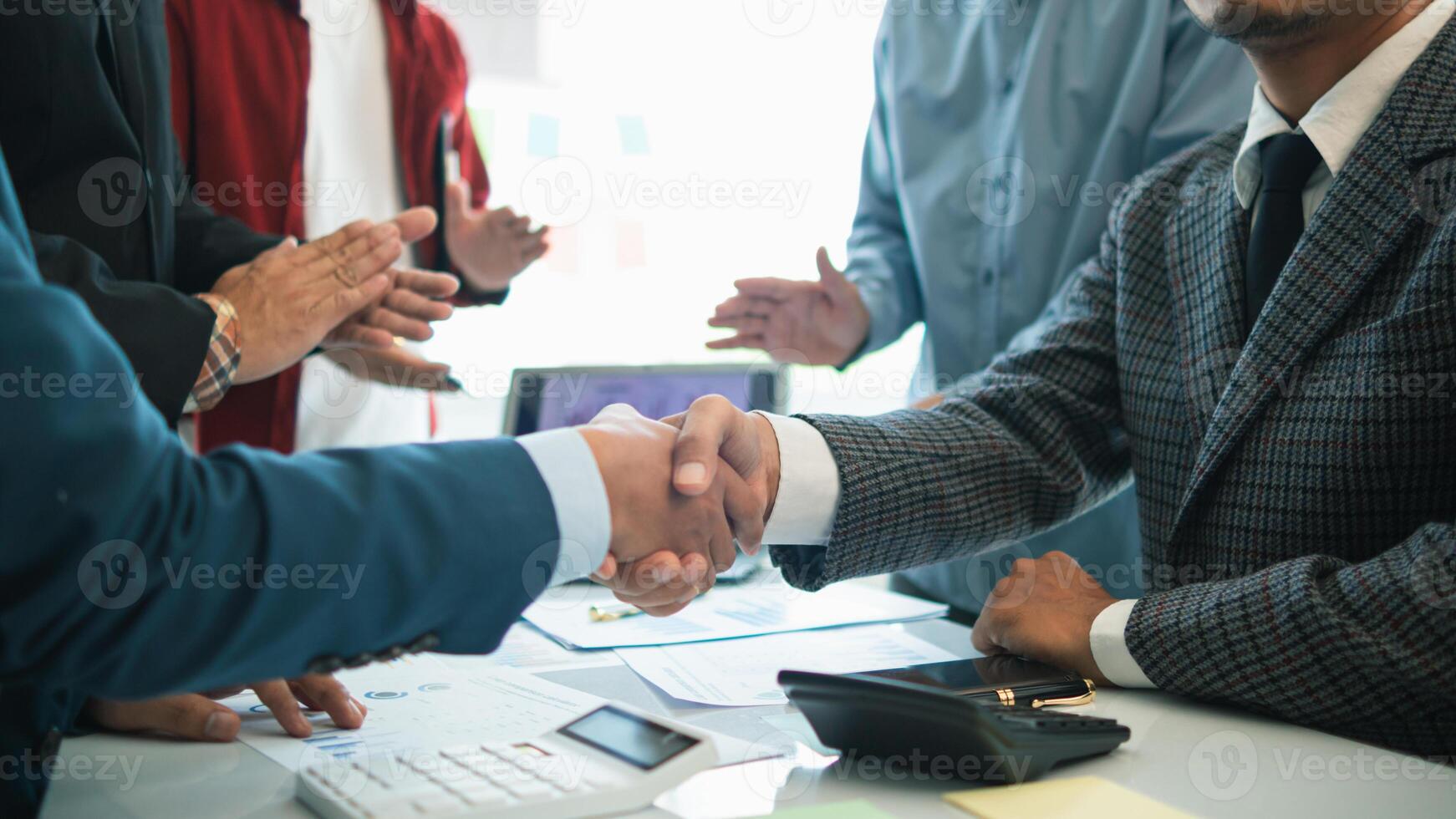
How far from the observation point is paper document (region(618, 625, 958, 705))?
94 centimetres

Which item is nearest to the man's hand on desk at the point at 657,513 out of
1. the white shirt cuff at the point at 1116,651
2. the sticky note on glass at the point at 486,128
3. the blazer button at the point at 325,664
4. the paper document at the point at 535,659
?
the paper document at the point at 535,659

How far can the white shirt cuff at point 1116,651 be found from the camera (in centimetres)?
92

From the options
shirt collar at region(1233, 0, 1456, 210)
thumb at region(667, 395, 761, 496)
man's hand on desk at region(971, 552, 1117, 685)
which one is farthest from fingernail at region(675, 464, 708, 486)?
shirt collar at region(1233, 0, 1456, 210)

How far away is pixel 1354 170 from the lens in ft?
3.35

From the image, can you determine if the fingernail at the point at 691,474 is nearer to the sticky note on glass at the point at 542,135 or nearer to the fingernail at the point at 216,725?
the fingernail at the point at 216,725

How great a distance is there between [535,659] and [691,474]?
1.04ft

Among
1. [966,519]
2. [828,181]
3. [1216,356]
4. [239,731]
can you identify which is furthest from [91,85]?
[828,181]

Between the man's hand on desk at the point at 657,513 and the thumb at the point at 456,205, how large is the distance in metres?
1.36

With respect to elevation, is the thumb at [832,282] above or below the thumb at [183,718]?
above

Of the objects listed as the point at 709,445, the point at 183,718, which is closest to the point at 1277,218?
the point at 709,445

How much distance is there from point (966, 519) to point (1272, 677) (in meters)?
0.35

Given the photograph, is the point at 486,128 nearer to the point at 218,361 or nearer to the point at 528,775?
the point at 218,361

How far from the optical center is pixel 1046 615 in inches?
38.6

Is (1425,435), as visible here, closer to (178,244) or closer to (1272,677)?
(1272,677)
